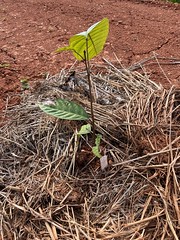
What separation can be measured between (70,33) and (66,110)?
151cm

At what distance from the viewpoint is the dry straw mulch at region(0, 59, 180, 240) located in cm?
146

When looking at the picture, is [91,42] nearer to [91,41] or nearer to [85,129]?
[91,41]

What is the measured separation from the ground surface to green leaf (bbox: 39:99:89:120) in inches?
24.8

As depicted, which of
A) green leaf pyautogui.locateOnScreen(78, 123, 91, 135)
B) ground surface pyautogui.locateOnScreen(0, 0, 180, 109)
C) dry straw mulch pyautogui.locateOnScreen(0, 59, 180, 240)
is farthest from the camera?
ground surface pyautogui.locateOnScreen(0, 0, 180, 109)

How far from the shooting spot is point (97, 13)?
3469mm

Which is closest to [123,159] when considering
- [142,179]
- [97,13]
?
[142,179]

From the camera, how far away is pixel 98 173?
162cm

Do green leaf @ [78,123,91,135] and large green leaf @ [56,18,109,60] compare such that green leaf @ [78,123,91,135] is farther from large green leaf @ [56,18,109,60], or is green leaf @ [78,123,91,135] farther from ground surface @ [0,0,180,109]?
ground surface @ [0,0,180,109]

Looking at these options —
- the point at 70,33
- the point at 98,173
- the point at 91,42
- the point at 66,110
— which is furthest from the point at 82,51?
the point at 70,33

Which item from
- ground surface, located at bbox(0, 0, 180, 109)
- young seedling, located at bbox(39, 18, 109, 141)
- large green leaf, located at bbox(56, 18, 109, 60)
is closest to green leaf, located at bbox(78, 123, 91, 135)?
young seedling, located at bbox(39, 18, 109, 141)

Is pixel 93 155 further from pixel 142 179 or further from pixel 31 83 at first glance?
pixel 31 83

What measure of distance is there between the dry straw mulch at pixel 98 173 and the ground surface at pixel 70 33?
42cm

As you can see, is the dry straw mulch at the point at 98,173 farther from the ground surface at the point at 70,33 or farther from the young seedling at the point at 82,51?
the ground surface at the point at 70,33

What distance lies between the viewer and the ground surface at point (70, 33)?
100 inches
